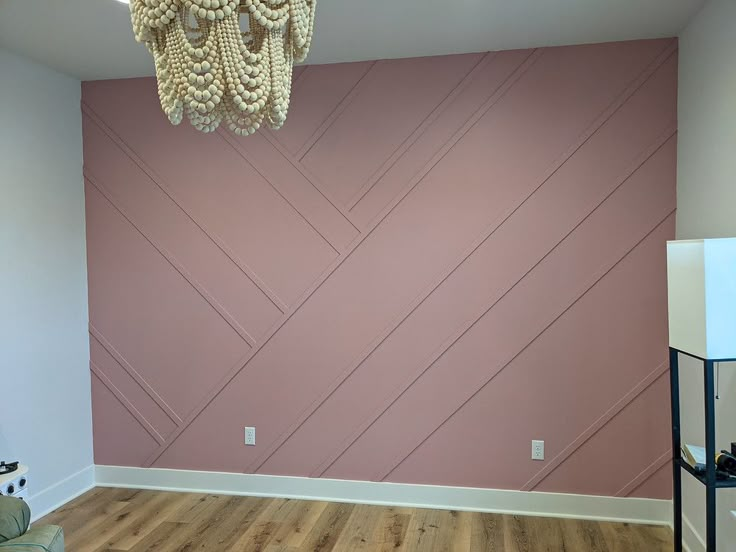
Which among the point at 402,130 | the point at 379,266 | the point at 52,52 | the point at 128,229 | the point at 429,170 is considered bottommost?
the point at 379,266

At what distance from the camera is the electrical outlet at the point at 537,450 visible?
3207 mm

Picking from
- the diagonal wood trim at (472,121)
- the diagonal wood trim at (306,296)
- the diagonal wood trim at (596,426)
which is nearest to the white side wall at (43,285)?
the diagonal wood trim at (306,296)

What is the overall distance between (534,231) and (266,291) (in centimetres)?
156

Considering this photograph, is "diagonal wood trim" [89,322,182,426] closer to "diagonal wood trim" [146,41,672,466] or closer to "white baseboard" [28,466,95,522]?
"diagonal wood trim" [146,41,672,466]

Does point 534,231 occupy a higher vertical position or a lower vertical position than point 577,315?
higher

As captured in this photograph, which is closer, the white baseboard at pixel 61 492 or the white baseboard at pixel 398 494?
the white baseboard at pixel 398 494

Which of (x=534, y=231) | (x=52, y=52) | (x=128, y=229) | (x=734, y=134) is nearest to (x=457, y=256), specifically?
(x=534, y=231)

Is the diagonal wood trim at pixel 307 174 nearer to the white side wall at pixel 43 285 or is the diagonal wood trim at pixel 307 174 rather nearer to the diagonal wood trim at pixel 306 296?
the diagonal wood trim at pixel 306 296

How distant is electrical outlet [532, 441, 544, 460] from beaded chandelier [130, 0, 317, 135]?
2.55 m

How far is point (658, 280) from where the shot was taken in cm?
306

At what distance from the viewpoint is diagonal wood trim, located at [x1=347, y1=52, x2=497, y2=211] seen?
320 centimetres

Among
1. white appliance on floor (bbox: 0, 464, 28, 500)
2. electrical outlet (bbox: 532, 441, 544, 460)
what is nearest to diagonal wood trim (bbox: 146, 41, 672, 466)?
white appliance on floor (bbox: 0, 464, 28, 500)

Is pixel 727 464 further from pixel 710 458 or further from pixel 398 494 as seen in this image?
pixel 398 494

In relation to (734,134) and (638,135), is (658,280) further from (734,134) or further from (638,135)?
(734,134)
